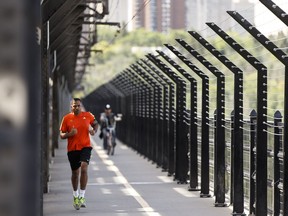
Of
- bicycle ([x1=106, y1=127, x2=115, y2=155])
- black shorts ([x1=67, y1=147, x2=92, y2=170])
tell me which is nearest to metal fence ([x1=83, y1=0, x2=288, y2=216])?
black shorts ([x1=67, y1=147, x2=92, y2=170])

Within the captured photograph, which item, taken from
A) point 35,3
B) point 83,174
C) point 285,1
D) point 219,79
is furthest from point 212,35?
point 35,3

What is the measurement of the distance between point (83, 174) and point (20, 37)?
12.4 m

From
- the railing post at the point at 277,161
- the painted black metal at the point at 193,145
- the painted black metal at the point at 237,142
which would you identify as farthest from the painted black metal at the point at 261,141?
the painted black metal at the point at 193,145

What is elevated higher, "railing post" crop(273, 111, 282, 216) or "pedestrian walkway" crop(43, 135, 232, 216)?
"railing post" crop(273, 111, 282, 216)

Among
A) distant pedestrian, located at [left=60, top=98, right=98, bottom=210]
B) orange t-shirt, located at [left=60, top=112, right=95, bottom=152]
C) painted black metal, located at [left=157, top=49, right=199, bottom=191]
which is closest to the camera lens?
distant pedestrian, located at [left=60, top=98, right=98, bottom=210]

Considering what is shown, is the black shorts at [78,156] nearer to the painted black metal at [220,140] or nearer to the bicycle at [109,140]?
the painted black metal at [220,140]

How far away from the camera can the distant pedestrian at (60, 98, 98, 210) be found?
14.4 m

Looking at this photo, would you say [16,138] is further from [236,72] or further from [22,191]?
[236,72]

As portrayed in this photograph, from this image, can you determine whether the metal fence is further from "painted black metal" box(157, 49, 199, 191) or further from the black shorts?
the black shorts

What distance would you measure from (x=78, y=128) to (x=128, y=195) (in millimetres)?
3083

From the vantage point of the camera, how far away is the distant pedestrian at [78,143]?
47.2ft

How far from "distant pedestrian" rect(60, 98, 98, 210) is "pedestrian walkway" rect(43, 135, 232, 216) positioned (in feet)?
0.88

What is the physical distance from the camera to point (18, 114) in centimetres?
200

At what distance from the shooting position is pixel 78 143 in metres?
14.5
